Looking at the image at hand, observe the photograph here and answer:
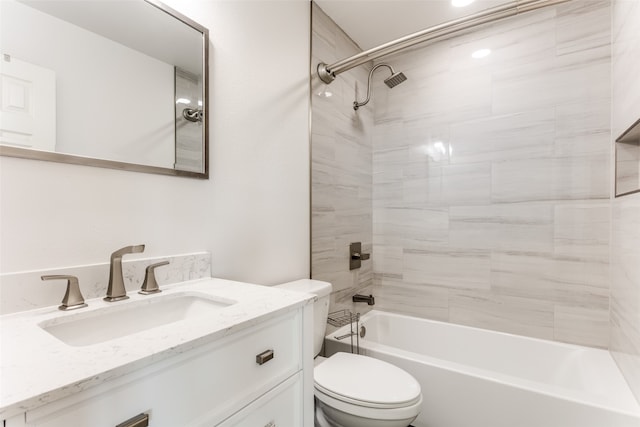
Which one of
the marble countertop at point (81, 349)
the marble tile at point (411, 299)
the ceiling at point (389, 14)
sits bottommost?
the marble tile at point (411, 299)

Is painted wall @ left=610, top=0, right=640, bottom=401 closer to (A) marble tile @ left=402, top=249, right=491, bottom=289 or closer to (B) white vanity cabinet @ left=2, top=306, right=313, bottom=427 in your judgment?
(A) marble tile @ left=402, top=249, right=491, bottom=289

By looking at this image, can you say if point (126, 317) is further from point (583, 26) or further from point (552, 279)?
point (583, 26)

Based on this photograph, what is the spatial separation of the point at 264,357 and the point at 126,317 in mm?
438

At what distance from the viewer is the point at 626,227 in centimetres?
138

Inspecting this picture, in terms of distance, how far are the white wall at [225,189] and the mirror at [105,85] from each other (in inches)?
2.2

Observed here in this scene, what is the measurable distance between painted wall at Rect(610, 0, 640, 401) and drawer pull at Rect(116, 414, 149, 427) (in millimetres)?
1639

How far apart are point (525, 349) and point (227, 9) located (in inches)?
96.7

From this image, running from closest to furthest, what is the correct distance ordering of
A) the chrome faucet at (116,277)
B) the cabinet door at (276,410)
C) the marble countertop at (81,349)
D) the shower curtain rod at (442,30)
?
1. the marble countertop at (81,349)
2. the cabinet door at (276,410)
3. the chrome faucet at (116,277)
4. the shower curtain rod at (442,30)

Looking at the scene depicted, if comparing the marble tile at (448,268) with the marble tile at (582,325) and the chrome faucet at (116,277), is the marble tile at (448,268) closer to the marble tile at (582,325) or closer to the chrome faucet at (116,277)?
the marble tile at (582,325)

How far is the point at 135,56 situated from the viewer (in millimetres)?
1048

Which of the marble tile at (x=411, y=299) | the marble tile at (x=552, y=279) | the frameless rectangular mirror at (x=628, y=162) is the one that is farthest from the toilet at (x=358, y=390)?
the frameless rectangular mirror at (x=628, y=162)

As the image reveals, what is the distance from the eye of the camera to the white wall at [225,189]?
0.84 m

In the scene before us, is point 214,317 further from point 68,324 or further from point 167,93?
point 167,93

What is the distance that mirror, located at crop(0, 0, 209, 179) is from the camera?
0.80 m
